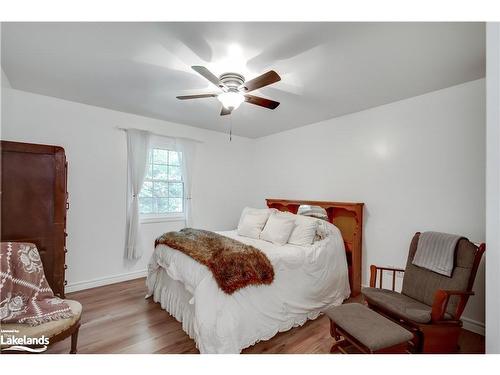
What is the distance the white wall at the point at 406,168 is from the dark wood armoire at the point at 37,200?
10.6ft

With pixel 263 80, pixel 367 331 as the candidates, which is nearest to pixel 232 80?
pixel 263 80

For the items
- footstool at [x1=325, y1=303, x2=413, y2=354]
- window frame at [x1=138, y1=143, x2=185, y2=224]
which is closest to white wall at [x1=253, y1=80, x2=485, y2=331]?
footstool at [x1=325, y1=303, x2=413, y2=354]

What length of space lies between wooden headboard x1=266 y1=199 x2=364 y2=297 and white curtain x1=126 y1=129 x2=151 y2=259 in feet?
8.82

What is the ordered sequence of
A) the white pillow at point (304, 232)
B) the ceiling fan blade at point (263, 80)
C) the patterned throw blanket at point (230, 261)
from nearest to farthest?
the ceiling fan blade at point (263, 80) → the patterned throw blanket at point (230, 261) → the white pillow at point (304, 232)

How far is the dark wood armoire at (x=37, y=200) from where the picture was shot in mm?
1954

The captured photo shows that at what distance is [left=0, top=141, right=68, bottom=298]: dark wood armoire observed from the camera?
6.41 ft

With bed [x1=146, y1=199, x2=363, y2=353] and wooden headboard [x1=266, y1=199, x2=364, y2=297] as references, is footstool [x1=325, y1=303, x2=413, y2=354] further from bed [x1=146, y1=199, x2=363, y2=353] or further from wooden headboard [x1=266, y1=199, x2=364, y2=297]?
wooden headboard [x1=266, y1=199, x2=364, y2=297]

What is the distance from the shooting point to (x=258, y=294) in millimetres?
2088

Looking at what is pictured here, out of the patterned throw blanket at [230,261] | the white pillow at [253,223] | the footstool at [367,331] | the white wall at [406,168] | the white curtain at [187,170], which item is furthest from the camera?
the white curtain at [187,170]

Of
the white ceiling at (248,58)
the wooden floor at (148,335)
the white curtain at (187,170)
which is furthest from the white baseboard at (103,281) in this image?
the white ceiling at (248,58)

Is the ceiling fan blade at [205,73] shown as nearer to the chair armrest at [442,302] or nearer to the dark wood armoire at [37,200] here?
the dark wood armoire at [37,200]

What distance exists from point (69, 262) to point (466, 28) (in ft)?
15.0
